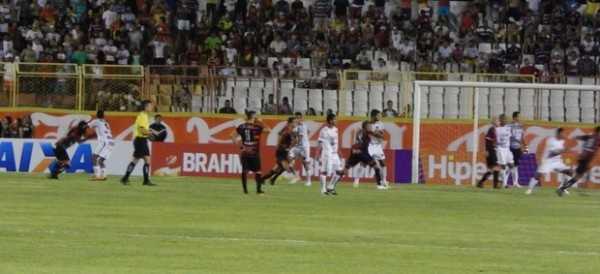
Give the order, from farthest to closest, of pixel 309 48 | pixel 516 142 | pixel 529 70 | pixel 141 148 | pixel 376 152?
pixel 309 48 < pixel 529 70 < pixel 516 142 < pixel 376 152 < pixel 141 148

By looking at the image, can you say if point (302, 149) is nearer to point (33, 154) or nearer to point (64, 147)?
point (64, 147)

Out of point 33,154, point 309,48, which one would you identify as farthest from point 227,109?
point 33,154

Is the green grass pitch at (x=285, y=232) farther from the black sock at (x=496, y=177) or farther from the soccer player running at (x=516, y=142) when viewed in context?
the soccer player running at (x=516, y=142)

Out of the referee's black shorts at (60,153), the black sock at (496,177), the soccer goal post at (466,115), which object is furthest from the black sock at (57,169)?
the black sock at (496,177)

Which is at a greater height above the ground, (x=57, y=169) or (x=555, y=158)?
(x=555, y=158)

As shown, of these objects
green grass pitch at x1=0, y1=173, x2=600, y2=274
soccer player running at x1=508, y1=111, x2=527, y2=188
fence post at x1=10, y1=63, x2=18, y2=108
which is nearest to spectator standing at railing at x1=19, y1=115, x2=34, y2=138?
fence post at x1=10, y1=63, x2=18, y2=108

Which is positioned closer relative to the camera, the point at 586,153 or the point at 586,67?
the point at 586,153

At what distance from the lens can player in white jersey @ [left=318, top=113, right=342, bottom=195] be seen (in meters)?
40.2

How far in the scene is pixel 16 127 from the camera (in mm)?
51031

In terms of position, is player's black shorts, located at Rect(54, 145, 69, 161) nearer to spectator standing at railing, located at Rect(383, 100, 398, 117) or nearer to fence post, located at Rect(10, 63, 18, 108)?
fence post, located at Rect(10, 63, 18, 108)

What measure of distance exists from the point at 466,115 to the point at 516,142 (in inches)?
147

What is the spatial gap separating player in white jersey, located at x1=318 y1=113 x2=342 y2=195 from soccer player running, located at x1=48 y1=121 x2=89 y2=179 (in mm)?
7828

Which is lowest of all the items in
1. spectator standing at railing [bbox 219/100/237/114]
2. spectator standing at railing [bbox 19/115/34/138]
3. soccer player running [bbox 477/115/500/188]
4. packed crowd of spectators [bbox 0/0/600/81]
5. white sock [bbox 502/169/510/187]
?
white sock [bbox 502/169/510/187]

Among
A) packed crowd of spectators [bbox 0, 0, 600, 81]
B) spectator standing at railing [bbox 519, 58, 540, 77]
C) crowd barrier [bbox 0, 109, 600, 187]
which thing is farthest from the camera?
packed crowd of spectators [bbox 0, 0, 600, 81]
